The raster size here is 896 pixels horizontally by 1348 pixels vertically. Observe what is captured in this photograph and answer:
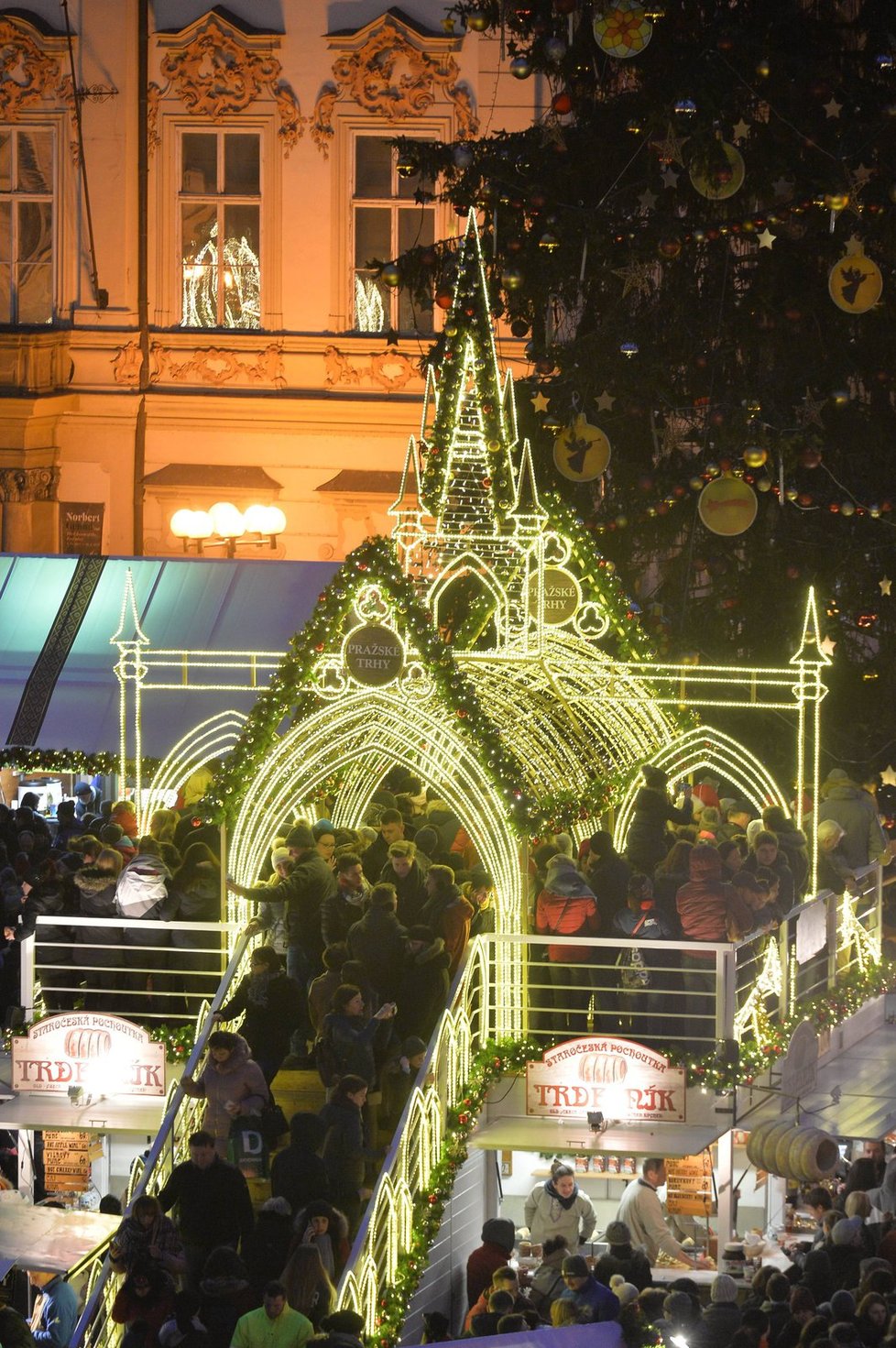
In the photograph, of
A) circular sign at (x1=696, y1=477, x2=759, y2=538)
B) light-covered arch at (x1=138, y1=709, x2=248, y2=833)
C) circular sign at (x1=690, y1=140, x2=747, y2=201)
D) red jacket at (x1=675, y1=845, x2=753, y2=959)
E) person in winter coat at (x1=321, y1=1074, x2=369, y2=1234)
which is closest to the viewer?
person in winter coat at (x1=321, y1=1074, x2=369, y2=1234)

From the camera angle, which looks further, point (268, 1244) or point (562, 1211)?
point (562, 1211)

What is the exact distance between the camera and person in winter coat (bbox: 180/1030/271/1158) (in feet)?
55.1

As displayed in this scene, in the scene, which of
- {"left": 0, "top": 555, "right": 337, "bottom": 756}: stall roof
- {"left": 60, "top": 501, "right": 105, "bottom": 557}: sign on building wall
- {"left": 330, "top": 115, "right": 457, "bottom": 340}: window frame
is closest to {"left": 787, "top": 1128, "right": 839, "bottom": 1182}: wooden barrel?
{"left": 0, "top": 555, "right": 337, "bottom": 756}: stall roof

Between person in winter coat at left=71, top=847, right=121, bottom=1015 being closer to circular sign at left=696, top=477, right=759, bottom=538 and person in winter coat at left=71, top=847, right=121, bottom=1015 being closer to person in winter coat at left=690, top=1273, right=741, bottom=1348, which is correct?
person in winter coat at left=690, top=1273, right=741, bottom=1348

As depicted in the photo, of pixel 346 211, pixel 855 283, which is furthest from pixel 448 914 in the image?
pixel 346 211

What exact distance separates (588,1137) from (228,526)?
43.4 feet

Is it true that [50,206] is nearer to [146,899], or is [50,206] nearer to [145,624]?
[145,624]

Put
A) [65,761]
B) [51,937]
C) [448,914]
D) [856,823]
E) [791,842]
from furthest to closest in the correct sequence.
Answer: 1. [65,761]
2. [856,823]
3. [791,842]
4. [51,937]
5. [448,914]

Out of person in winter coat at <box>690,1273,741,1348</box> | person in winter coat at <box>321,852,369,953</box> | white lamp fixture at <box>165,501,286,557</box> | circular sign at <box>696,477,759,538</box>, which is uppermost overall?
white lamp fixture at <box>165,501,286,557</box>

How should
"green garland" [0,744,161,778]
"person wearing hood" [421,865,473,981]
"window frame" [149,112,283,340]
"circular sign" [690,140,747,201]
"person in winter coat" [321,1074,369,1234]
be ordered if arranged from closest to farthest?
"person in winter coat" [321,1074,369,1234] → "person wearing hood" [421,865,473,981] → "circular sign" [690,140,747,201] → "green garland" [0,744,161,778] → "window frame" [149,112,283,340]

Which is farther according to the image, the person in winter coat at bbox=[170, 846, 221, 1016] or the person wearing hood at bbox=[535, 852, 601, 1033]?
the person in winter coat at bbox=[170, 846, 221, 1016]

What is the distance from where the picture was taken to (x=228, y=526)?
29.9m

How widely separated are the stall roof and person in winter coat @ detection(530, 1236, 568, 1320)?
10.9 m

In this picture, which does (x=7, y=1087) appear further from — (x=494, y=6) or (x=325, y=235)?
(x=325, y=235)
